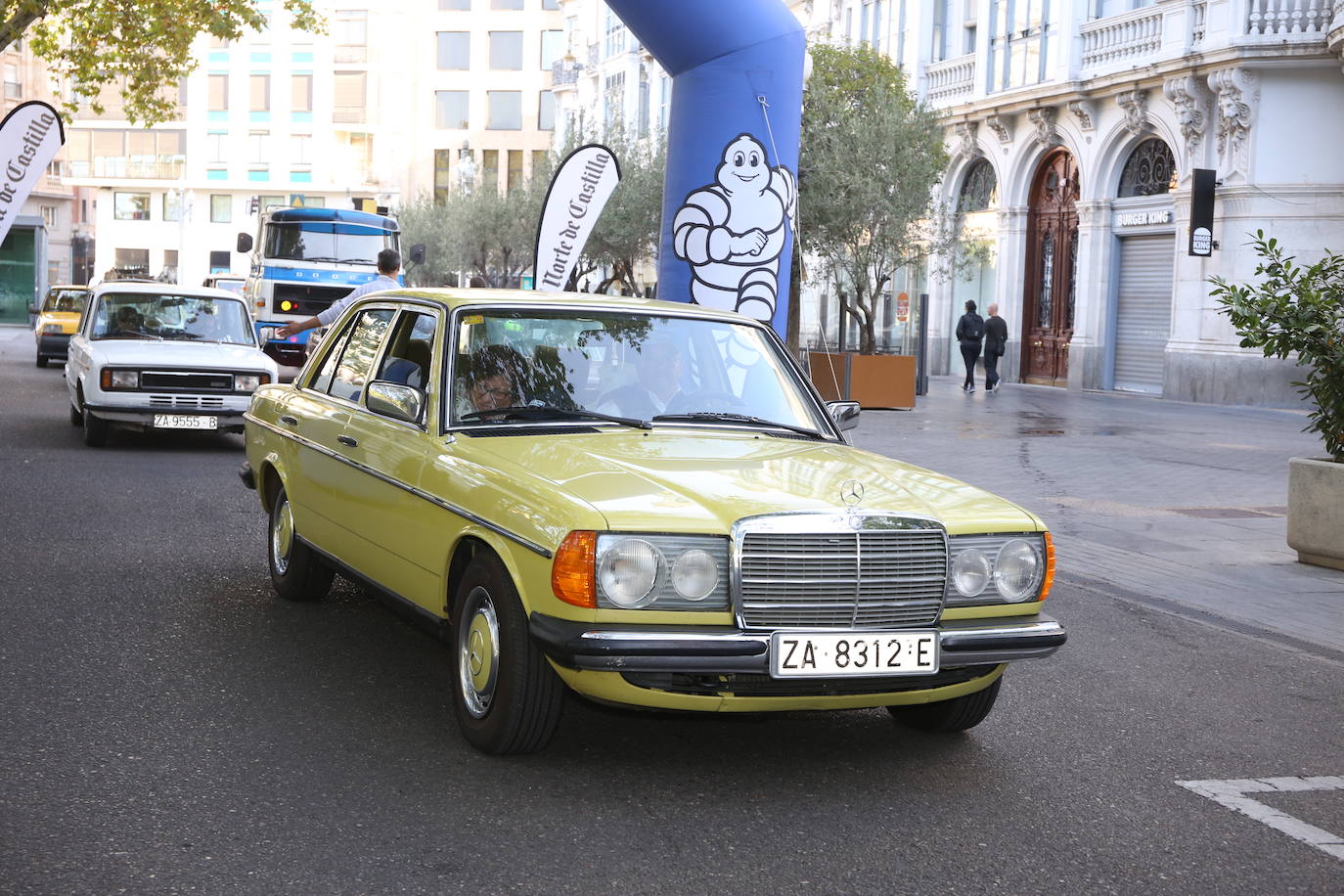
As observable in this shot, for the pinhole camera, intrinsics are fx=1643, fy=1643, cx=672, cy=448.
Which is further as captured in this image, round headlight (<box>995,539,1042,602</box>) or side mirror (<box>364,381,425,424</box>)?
side mirror (<box>364,381,425,424</box>)

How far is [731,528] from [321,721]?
1.74 meters

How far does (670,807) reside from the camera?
4.80 metres

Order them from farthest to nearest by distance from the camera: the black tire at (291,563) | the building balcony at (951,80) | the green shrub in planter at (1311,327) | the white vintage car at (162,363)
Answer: the building balcony at (951,80) → the white vintage car at (162,363) → the green shrub in planter at (1311,327) → the black tire at (291,563)

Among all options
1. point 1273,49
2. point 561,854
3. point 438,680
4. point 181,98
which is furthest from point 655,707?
point 181,98

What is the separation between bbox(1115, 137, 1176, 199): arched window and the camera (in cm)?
3080

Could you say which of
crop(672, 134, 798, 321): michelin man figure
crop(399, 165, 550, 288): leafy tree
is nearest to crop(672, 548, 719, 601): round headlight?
crop(672, 134, 798, 321): michelin man figure

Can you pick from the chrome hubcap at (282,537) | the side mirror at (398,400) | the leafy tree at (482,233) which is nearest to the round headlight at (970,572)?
the side mirror at (398,400)

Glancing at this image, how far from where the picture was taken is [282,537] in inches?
313

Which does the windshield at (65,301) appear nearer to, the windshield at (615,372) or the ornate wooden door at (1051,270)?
the ornate wooden door at (1051,270)

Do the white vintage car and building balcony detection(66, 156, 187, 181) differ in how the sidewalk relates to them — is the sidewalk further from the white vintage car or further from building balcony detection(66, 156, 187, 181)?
building balcony detection(66, 156, 187, 181)

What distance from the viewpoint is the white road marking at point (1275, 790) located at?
473 cm

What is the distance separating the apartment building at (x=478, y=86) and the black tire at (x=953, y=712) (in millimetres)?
87026

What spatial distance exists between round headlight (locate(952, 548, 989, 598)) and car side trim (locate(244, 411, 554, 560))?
50.7 inches

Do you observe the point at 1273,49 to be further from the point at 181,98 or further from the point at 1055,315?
the point at 181,98
